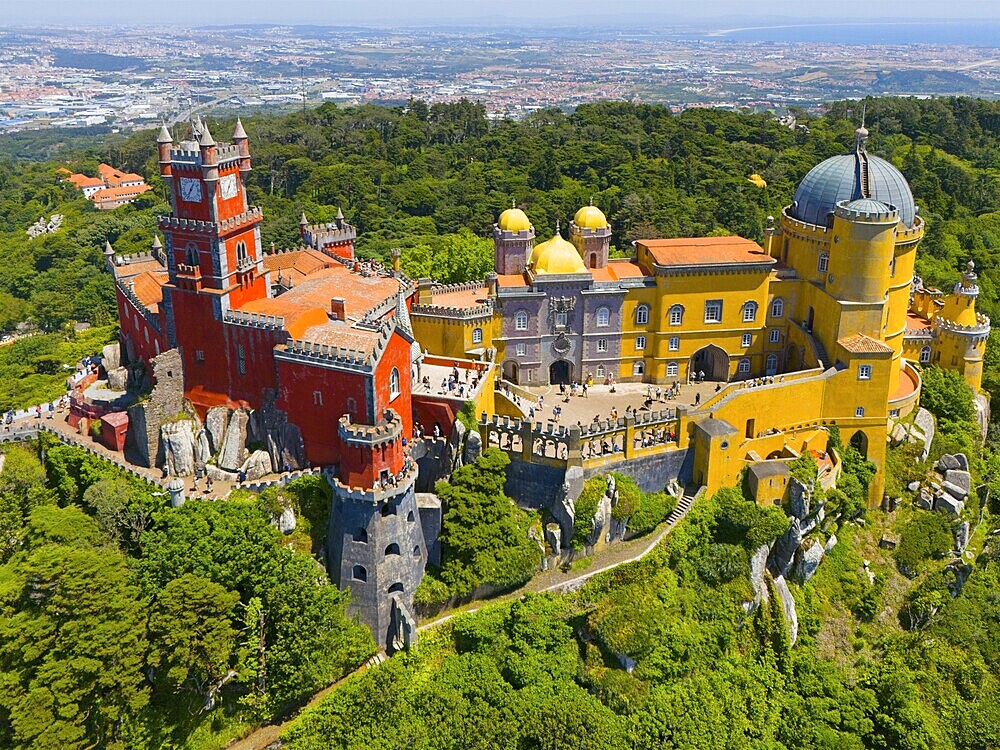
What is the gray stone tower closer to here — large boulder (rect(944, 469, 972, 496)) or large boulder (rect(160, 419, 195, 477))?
large boulder (rect(160, 419, 195, 477))

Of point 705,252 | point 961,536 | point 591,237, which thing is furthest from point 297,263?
point 961,536

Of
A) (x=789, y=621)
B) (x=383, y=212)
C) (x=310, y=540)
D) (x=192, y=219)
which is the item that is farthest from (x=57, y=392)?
(x=789, y=621)

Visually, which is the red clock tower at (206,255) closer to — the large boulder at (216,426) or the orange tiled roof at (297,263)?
the large boulder at (216,426)

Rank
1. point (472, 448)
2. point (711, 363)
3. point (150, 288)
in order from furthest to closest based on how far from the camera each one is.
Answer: point (711, 363), point (150, 288), point (472, 448)

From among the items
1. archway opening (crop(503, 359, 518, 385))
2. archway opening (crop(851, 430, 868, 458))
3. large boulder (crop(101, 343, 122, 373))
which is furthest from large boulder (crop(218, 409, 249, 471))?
archway opening (crop(851, 430, 868, 458))

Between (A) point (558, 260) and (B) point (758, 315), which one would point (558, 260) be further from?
(B) point (758, 315)

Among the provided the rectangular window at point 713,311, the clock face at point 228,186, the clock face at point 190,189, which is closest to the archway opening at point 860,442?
the rectangular window at point 713,311
